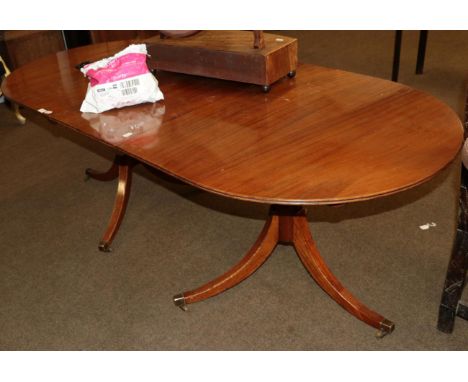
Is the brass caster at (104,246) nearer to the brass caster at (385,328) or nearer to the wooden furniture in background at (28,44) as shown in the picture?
the brass caster at (385,328)

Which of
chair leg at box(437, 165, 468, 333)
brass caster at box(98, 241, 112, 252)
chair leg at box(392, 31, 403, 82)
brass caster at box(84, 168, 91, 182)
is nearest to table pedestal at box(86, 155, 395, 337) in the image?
chair leg at box(437, 165, 468, 333)

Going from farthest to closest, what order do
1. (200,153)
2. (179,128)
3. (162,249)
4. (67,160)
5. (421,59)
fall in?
(421,59)
(67,160)
(162,249)
(179,128)
(200,153)

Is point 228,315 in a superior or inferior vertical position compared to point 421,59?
inferior

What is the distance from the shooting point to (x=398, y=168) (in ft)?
3.83

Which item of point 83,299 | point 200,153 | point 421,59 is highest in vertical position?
point 200,153

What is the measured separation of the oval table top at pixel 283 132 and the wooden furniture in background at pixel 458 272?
0.19 m

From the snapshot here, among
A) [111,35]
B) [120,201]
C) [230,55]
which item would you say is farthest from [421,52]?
[120,201]

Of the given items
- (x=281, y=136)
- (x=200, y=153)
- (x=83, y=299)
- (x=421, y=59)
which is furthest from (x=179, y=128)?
(x=421, y=59)

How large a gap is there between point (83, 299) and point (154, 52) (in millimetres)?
896

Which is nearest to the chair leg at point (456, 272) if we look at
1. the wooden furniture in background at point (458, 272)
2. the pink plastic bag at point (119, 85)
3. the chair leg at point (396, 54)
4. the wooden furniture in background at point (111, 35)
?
the wooden furniture in background at point (458, 272)

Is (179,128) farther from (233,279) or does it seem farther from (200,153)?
(233,279)

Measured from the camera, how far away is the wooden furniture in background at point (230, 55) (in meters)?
1.59

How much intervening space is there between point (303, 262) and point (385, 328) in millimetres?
323

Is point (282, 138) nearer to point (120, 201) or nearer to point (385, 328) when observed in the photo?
point (385, 328)
